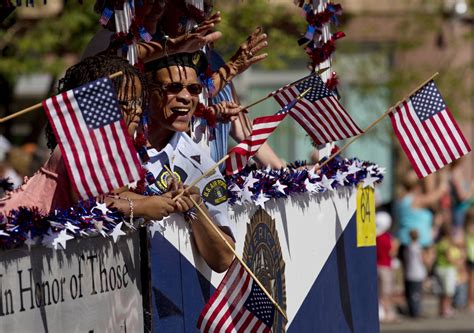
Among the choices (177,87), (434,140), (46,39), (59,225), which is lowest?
(59,225)

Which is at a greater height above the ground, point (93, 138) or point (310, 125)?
point (310, 125)

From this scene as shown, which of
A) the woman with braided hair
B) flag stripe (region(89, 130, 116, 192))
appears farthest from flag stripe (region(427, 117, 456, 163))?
flag stripe (region(89, 130, 116, 192))

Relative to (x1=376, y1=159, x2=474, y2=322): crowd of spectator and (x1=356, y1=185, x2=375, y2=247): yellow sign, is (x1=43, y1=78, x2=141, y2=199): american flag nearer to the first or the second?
(x1=356, y1=185, x2=375, y2=247): yellow sign

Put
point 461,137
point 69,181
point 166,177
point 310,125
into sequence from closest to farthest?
1. point 69,181
2. point 166,177
3. point 310,125
4. point 461,137

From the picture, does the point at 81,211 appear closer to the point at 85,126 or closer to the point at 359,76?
the point at 85,126

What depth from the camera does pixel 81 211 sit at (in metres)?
5.10

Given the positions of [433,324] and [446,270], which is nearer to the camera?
[433,324]

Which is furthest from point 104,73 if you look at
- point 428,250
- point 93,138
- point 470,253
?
point 470,253

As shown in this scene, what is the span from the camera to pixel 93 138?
5246 mm

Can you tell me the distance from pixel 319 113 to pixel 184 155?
1.52 meters

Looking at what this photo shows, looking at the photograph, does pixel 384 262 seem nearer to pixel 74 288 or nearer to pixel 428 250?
pixel 428 250

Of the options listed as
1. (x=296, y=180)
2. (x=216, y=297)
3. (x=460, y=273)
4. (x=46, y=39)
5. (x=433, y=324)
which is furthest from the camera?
(x=460, y=273)

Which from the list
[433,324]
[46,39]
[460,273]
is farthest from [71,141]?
[460,273]

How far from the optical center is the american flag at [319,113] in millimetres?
7543
